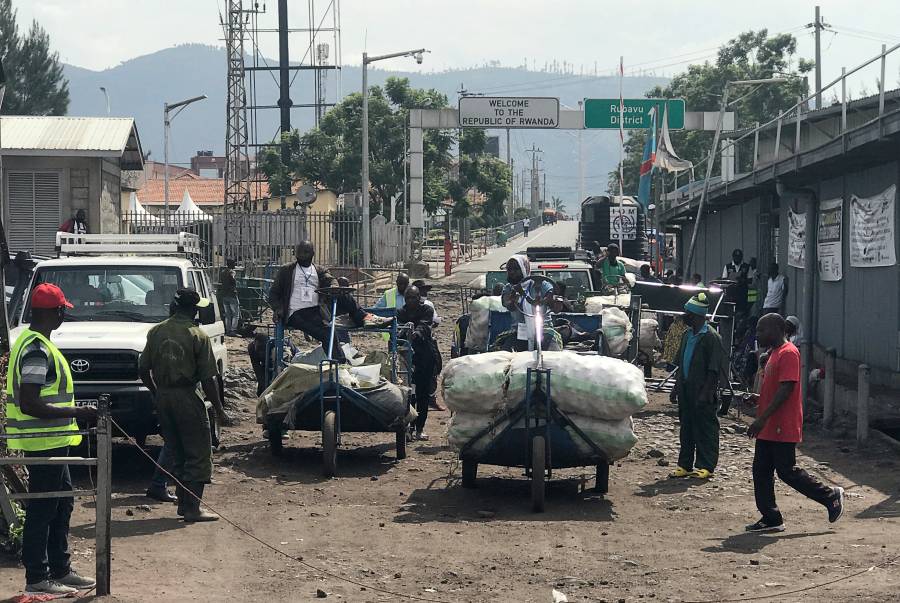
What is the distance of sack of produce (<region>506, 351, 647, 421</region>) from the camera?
35.8 feet

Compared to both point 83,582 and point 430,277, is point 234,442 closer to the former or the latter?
point 83,582

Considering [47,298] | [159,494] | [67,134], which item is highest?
[67,134]

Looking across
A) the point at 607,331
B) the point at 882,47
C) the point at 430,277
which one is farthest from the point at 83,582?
the point at 430,277

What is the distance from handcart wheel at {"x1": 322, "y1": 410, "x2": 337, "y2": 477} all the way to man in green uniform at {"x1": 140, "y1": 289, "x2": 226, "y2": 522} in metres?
2.16

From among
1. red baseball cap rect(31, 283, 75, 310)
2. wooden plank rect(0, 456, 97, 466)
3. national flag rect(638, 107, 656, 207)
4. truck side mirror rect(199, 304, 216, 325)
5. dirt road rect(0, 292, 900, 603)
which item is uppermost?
national flag rect(638, 107, 656, 207)

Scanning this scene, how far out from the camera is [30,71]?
193ft

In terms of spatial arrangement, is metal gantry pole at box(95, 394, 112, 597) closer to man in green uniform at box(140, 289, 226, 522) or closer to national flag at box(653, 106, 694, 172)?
man in green uniform at box(140, 289, 226, 522)

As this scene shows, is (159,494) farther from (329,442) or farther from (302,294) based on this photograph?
(302,294)

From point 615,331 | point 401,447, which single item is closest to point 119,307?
point 401,447

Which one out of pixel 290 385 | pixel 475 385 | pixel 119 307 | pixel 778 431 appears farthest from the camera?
pixel 119 307

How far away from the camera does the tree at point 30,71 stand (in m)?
58.0

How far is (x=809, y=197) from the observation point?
789 inches

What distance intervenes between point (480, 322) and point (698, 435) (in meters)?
4.72

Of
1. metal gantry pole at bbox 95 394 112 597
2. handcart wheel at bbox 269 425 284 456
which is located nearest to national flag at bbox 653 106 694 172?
handcart wheel at bbox 269 425 284 456
